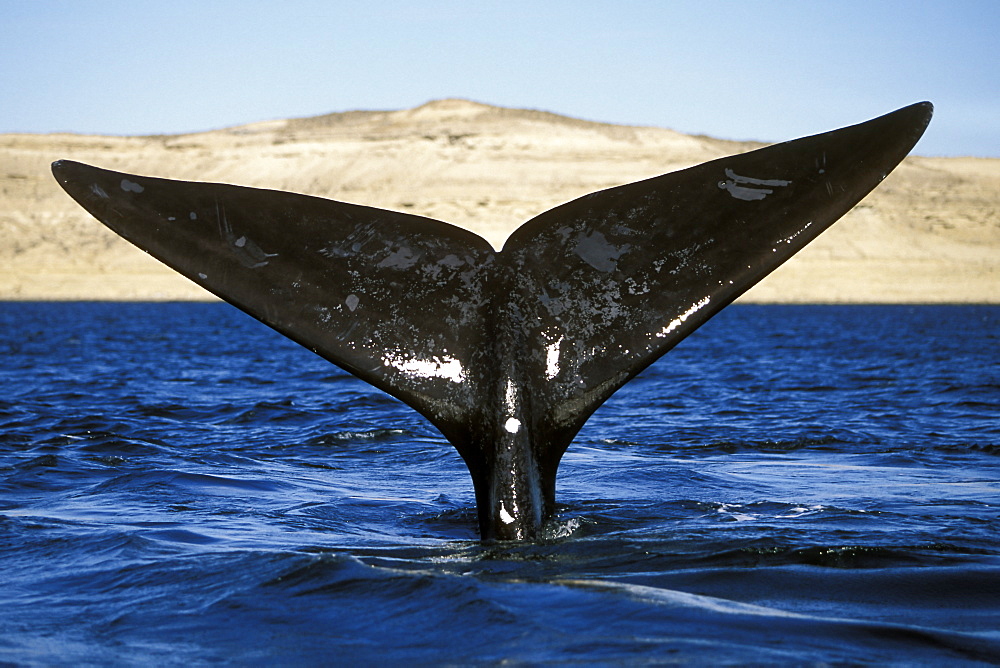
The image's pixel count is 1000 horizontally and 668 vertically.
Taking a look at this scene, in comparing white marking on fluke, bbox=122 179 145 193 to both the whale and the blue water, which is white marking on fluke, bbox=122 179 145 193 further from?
the blue water

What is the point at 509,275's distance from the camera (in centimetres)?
521

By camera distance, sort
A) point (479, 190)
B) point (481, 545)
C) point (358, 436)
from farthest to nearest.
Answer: point (479, 190), point (358, 436), point (481, 545)

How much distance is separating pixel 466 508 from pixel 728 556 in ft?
6.39

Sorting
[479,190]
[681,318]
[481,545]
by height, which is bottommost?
[481,545]

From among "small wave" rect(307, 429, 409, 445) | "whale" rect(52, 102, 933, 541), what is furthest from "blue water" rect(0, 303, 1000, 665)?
"whale" rect(52, 102, 933, 541)

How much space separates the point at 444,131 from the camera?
99.2 meters

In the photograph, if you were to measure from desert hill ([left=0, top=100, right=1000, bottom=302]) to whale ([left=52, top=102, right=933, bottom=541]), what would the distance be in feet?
226

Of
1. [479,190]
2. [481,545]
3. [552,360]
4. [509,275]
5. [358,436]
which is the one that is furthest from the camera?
[479,190]

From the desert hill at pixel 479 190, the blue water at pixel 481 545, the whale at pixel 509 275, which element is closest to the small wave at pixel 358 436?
the blue water at pixel 481 545

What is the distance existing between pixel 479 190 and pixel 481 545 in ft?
270

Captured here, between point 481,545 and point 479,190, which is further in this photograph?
point 479,190

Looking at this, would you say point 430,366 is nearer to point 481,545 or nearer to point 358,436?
point 481,545

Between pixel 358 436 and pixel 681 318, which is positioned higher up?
pixel 681 318

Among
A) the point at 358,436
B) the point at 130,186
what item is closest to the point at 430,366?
the point at 130,186
